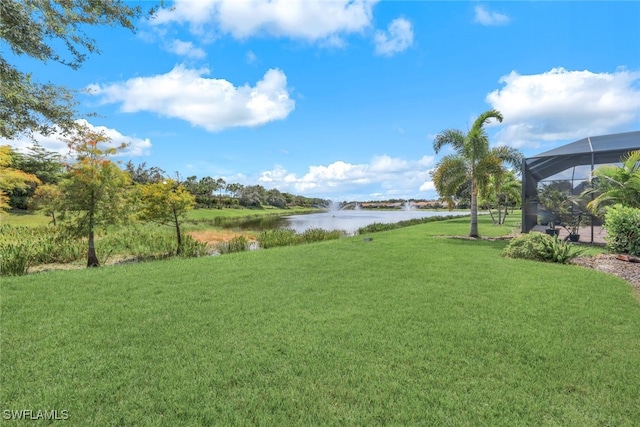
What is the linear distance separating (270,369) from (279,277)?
3639mm

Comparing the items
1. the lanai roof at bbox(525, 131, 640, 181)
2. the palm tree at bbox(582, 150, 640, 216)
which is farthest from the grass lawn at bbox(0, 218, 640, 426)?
the lanai roof at bbox(525, 131, 640, 181)

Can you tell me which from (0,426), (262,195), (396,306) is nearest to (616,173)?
(396,306)

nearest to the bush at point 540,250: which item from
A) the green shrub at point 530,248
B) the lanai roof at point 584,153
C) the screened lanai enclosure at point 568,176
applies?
the green shrub at point 530,248

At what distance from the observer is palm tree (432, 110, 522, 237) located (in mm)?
13789

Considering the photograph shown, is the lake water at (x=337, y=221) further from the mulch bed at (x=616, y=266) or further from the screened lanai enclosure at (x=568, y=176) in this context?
the mulch bed at (x=616, y=266)

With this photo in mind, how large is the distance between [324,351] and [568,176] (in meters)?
15.4

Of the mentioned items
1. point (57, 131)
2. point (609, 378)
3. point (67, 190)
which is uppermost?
point (57, 131)

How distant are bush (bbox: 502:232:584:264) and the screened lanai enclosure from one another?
5902 millimetres

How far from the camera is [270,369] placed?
2.96 m

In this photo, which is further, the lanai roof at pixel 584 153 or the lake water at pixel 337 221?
the lake water at pixel 337 221

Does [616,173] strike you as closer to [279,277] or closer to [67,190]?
[279,277]

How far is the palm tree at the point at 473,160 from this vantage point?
13.8 meters

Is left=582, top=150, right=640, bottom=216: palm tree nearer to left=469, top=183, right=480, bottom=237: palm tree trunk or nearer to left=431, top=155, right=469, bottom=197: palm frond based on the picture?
left=469, top=183, right=480, bottom=237: palm tree trunk
